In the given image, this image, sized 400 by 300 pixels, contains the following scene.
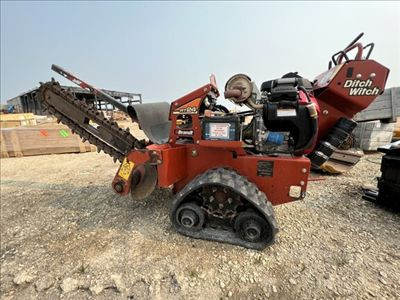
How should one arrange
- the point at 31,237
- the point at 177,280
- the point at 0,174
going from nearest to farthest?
1. the point at 177,280
2. the point at 31,237
3. the point at 0,174

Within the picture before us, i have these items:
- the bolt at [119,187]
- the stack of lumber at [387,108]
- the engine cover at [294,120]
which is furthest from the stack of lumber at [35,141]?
the stack of lumber at [387,108]

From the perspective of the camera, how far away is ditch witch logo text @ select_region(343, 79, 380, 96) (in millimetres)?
2293

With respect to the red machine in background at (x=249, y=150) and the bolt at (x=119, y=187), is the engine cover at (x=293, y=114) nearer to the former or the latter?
the red machine in background at (x=249, y=150)

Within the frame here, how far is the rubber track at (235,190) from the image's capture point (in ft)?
6.86

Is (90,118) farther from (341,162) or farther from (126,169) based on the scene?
(341,162)

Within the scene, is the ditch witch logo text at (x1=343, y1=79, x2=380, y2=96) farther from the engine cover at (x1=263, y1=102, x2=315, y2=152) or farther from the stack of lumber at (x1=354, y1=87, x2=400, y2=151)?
the stack of lumber at (x1=354, y1=87, x2=400, y2=151)

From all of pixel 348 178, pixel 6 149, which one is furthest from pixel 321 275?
pixel 6 149

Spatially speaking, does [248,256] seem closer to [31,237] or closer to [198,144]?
[198,144]

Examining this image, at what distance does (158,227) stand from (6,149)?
6.73 metres

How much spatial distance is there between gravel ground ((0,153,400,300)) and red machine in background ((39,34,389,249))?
327 mm

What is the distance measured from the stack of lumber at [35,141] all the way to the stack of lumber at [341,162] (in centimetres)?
731

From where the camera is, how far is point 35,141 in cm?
667

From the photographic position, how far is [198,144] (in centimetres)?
246

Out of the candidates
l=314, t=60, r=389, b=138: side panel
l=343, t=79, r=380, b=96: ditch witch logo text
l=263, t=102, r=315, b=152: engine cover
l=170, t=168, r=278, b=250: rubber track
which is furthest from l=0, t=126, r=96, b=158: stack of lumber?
l=343, t=79, r=380, b=96: ditch witch logo text
